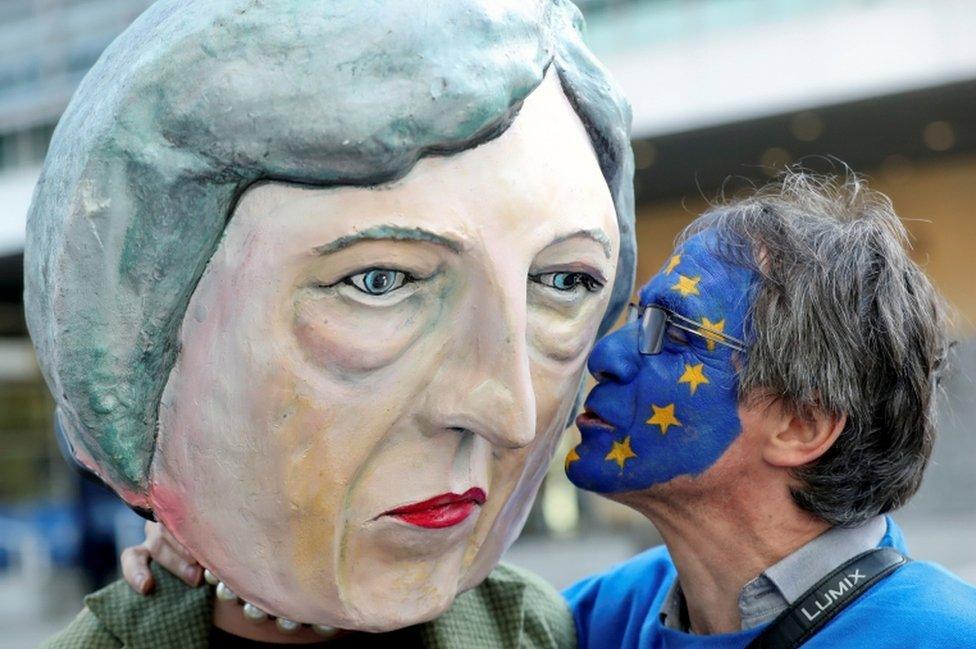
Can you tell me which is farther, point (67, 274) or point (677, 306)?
point (677, 306)

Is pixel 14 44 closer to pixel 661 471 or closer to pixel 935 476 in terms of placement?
pixel 935 476

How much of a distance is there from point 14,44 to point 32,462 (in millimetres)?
5415

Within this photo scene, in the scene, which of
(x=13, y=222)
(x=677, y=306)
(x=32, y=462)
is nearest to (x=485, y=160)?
(x=677, y=306)

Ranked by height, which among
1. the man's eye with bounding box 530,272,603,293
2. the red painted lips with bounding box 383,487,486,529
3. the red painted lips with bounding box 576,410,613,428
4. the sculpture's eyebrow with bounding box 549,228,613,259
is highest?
the sculpture's eyebrow with bounding box 549,228,613,259

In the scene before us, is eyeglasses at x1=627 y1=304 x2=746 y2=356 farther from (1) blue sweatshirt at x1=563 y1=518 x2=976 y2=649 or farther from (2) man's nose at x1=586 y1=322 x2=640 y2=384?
(1) blue sweatshirt at x1=563 y1=518 x2=976 y2=649

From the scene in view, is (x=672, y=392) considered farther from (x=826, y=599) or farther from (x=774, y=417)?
(x=826, y=599)

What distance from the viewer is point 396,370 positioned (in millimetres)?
→ 1698

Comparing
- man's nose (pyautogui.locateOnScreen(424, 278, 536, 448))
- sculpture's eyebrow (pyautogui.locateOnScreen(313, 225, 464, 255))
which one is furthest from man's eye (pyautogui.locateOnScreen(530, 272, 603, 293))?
sculpture's eyebrow (pyautogui.locateOnScreen(313, 225, 464, 255))

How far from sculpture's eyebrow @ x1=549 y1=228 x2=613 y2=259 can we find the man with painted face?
0.30 meters

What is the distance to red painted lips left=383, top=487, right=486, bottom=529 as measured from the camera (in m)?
1.78

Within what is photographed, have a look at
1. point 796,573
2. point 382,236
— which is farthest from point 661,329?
point 382,236

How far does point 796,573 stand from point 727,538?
13cm

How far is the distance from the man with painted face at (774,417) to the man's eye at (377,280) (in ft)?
1.89

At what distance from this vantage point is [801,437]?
210 cm
